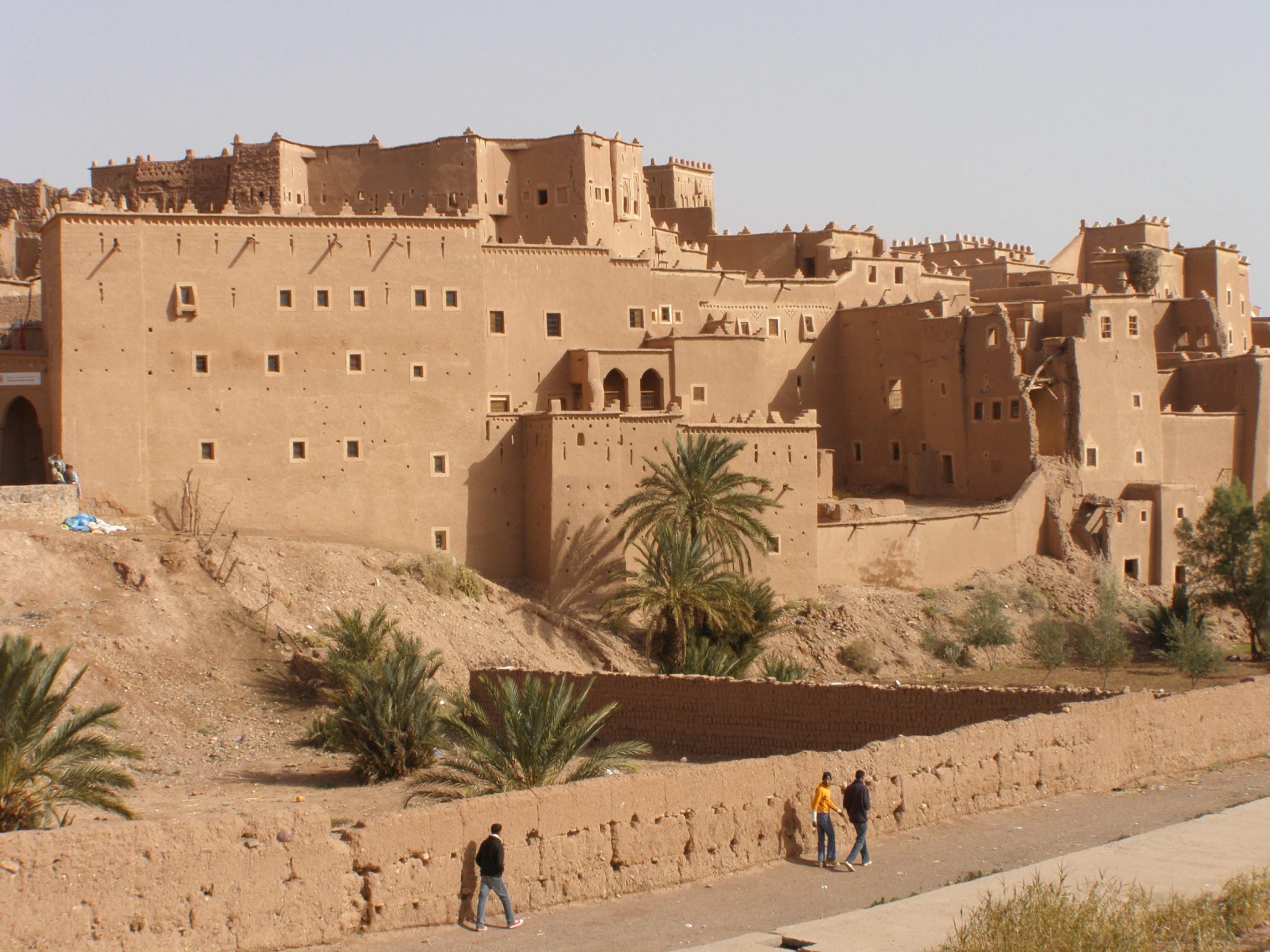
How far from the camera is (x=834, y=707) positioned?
58.5 feet

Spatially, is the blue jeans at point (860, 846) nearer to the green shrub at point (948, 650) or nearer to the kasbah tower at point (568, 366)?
the kasbah tower at point (568, 366)

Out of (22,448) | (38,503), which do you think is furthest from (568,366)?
(38,503)

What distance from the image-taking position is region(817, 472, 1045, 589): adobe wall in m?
31.4

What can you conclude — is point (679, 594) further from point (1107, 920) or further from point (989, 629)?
point (1107, 920)

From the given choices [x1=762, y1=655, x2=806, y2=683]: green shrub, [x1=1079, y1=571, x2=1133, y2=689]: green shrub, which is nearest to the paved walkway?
[x1=762, y1=655, x2=806, y2=683]: green shrub

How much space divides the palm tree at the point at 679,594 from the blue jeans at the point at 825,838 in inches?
510

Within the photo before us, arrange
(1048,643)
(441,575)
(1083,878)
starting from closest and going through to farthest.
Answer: (1083,878)
(441,575)
(1048,643)

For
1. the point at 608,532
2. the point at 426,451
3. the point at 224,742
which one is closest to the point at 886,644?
the point at 608,532

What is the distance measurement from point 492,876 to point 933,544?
2332cm

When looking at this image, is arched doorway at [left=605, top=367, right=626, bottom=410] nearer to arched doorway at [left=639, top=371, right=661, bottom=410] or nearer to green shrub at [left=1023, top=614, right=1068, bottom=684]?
arched doorway at [left=639, top=371, right=661, bottom=410]

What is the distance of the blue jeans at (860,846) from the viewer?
12.5 m

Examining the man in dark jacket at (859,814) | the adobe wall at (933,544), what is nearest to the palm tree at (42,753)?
the man in dark jacket at (859,814)

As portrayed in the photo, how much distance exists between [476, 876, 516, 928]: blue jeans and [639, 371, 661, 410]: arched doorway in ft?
72.6

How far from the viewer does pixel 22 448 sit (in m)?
27.7
